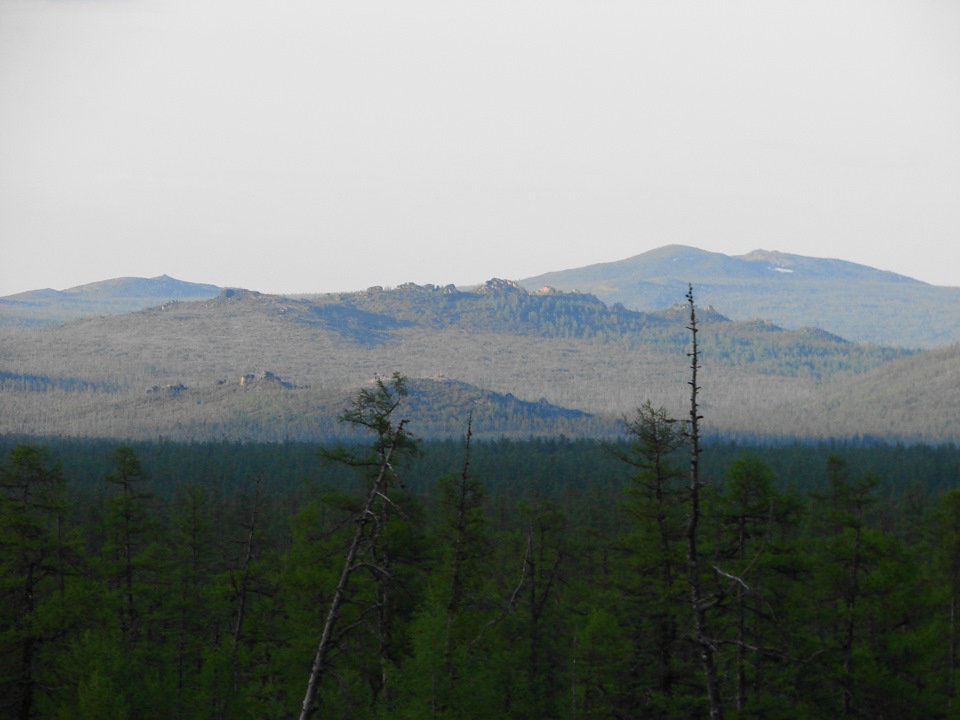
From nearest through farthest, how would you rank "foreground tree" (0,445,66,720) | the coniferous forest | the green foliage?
the coniferous forest < the green foliage < "foreground tree" (0,445,66,720)

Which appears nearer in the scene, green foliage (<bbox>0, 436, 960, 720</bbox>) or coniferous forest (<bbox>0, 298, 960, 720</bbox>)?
coniferous forest (<bbox>0, 298, 960, 720</bbox>)

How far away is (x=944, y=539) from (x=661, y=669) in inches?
679

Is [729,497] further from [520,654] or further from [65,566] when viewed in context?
[65,566]

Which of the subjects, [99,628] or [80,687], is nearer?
[80,687]

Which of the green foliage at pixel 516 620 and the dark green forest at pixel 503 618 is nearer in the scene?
the dark green forest at pixel 503 618

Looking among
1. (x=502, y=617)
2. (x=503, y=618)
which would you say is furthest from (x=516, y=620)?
(x=502, y=617)

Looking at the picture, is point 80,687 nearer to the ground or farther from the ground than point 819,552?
nearer to the ground

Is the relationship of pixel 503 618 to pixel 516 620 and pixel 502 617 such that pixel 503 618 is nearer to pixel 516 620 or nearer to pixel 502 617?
pixel 502 617

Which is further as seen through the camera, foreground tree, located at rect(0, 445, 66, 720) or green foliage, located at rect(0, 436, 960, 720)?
foreground tree, located at rect(0, 445, 66, 720)

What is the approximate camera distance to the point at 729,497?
115ft

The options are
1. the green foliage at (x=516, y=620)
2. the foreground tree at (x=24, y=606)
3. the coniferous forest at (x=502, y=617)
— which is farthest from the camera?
the foreground tree at (x=24, y=606)

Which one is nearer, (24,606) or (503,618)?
(503,618)

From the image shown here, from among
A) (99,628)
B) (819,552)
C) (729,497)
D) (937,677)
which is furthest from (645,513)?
(99,628)

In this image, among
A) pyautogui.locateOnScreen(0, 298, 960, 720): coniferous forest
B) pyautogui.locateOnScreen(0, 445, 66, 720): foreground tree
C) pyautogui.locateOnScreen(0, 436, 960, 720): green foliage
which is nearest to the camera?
pyautogui.locateOnScreen(0, 298, 960, 720): coniferous forest
